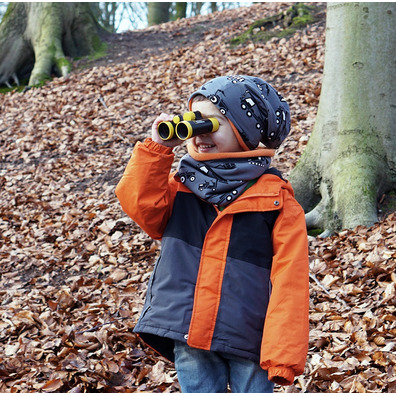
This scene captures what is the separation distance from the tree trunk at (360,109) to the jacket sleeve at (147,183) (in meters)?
3.15

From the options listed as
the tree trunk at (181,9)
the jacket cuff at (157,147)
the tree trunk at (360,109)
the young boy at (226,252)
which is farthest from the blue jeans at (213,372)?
the tree trunk at (181,9)

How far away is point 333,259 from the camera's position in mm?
4832

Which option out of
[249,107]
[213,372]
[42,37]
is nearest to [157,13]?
[42,37]

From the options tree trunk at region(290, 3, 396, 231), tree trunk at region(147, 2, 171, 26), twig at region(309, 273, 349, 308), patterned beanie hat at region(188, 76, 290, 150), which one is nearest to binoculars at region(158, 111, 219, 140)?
patterned beanie hat at region(188, 76, 290, 150)

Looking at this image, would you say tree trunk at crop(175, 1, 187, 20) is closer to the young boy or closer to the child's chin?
the young boy

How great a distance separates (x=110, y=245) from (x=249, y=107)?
3.53m

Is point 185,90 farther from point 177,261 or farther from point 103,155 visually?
point 177,261

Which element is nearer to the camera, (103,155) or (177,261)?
(177,261)

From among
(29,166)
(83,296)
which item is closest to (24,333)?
(83,296)

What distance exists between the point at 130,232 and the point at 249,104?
3618mm

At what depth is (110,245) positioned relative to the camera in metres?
5.71

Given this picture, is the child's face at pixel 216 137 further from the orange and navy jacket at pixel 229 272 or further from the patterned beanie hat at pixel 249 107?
the orange and navy jacket at pixel 229 272

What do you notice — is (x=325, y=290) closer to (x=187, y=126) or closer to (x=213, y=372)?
(x=213, y=372)

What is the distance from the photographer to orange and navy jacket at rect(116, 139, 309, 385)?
235 centimetres
